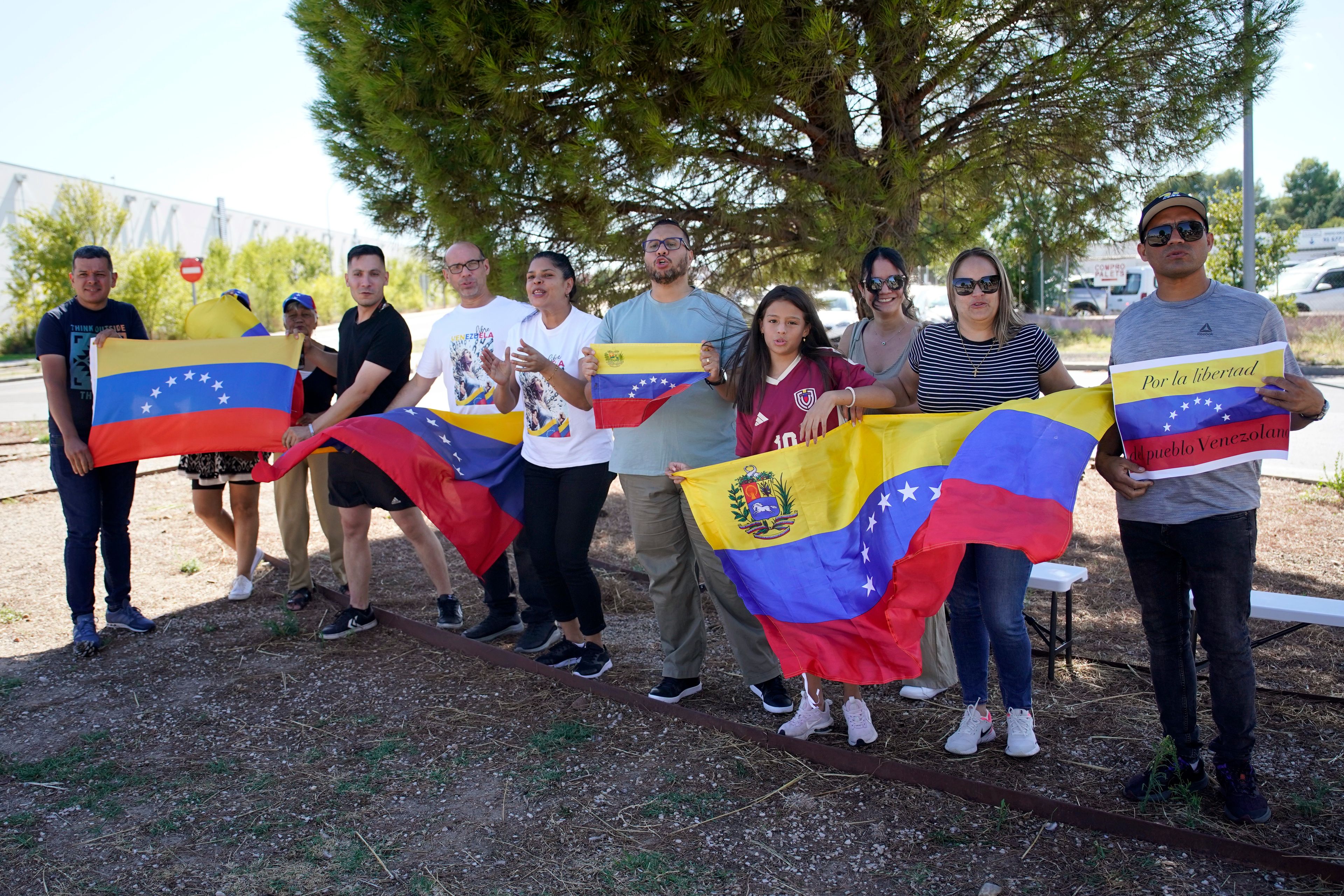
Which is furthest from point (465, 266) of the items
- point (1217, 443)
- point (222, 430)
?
point (1217, 443)

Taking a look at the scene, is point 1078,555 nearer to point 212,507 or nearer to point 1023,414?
point 1023,414

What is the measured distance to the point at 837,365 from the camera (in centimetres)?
397

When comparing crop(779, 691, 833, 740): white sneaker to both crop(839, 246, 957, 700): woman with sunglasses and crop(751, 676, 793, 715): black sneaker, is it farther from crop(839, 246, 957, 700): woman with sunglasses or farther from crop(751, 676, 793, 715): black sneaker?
crop(839, 246, 957, 700): woman with sunglasses

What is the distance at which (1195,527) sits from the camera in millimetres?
3219

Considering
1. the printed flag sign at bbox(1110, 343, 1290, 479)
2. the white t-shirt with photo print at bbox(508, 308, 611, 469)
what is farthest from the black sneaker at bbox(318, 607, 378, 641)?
the printed flag sign at bbox(1110, 343, 1290, 479)

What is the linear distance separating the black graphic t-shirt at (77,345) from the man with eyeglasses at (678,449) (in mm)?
3386

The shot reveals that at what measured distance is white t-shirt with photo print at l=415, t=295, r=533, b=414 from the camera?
17.2 ft

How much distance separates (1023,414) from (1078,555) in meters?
4.09

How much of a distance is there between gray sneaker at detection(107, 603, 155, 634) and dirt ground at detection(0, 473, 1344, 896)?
0.05 m

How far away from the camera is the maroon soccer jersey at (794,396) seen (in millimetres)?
3955

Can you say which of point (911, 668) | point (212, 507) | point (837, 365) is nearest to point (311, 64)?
point (212, 507)

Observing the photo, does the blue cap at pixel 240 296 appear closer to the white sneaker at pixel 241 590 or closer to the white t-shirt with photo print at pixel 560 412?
the white sneaker at pixel 241 590

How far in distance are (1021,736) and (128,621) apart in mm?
5205

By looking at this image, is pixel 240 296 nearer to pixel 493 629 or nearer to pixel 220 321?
pixel 220 321
